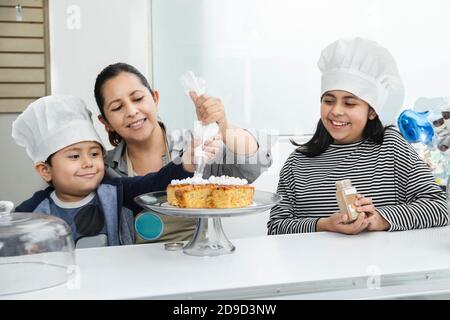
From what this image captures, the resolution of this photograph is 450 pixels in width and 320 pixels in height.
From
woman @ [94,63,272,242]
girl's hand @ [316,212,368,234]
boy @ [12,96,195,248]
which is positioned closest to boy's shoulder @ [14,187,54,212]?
boy @ [12,96,195,248]

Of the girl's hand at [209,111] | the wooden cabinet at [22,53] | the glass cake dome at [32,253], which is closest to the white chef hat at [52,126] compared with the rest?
the girl's hand at [209,111]

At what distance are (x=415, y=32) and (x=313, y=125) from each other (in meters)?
0.72

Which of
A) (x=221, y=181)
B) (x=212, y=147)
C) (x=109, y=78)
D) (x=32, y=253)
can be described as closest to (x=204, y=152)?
(x=212, y=147)

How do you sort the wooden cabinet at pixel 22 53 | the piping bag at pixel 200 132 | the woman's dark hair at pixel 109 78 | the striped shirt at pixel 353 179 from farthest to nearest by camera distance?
the wooden cabinet at pixel 22 53 → the woman's dark hair at pixel 109 78 → the striped shirt at pixel 353 179 → the piping bag at pixel 200 132

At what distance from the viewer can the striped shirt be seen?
1393mm

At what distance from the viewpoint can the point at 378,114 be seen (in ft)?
4.99

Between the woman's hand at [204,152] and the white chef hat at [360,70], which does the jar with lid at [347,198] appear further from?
Result: the white chef hat at [360,70]

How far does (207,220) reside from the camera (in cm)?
101

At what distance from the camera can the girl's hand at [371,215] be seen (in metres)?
1.13

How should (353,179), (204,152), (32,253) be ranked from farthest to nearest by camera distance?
1. (353,179)
2. (204,152)
3. (32,253)

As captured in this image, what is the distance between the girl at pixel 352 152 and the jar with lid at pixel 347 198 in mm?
271

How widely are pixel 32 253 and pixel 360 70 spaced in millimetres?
1059

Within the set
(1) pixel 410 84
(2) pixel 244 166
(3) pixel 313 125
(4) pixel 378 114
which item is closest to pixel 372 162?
(4) pixel 378 114

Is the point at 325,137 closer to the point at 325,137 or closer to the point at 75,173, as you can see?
the point at 325,137
